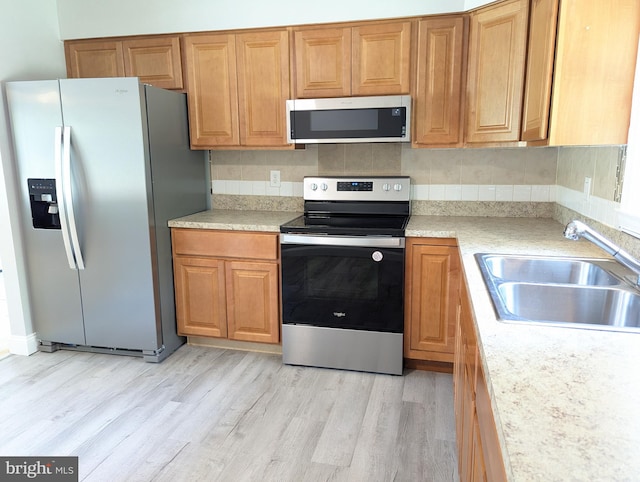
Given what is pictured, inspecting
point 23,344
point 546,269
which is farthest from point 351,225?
point 23,344

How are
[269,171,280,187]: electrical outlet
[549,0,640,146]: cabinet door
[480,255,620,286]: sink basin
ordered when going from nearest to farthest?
[549,0,640,146]: cabinet door → [480,255,620,286]: sink basin → [269,171,280,187]: electrical outlet

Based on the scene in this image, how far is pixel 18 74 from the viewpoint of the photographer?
292cm

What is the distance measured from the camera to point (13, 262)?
2984 millimetres

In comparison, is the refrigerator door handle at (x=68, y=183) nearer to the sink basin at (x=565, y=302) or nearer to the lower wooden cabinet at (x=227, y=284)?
the lower wooden cabinet at (x=227, y=284)

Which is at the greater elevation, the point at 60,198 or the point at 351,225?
the point at 60,198

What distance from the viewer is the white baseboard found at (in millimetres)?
3051

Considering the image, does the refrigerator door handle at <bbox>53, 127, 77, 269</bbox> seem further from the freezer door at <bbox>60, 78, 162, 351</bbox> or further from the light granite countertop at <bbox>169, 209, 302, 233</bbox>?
the light granite countertop at <bbox>169, 209, 302, 233</bbox>

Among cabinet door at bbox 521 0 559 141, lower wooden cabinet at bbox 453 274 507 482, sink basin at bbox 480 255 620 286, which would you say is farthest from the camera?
cabinet door at bbox 521 0 559 141

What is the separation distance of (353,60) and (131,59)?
4.93 feet

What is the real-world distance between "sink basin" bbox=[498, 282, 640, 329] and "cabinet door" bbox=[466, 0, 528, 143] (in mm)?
1198

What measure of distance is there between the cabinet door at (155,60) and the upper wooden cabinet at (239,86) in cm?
8

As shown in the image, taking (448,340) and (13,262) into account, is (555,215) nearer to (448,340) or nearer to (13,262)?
(448,340)

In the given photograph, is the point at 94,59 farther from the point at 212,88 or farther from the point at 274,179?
the point at 274,179

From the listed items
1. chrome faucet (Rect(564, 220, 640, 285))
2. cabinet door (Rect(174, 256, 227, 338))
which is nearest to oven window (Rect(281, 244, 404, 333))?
cabinet door (Rect(174, 256, 227, 338))
